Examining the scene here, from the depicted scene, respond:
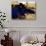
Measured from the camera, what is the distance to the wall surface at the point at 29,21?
18.7ft

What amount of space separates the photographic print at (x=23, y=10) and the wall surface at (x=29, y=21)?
0.13 metres

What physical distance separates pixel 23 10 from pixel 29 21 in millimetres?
455

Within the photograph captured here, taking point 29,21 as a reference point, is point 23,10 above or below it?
above

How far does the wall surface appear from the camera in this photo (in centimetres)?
570

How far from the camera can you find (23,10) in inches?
226

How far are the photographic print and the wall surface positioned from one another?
13cm

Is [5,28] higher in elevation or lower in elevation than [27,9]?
lower

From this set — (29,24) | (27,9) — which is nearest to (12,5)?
(27,9)

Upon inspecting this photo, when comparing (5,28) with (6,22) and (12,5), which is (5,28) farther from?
(12,5)

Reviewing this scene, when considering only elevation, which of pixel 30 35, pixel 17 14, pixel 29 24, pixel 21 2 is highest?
pixel 21 2

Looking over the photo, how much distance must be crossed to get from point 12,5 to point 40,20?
1148 mm

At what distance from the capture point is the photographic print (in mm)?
5699

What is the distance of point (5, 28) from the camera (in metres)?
5.73

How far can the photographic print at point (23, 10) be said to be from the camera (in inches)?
224
